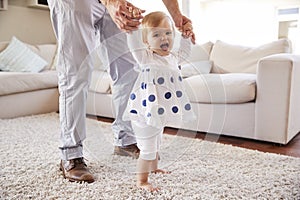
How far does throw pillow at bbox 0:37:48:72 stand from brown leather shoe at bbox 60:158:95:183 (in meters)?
1.74

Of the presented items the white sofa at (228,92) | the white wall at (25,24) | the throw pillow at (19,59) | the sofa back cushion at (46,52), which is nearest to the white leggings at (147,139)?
the white sofa at (228,92)

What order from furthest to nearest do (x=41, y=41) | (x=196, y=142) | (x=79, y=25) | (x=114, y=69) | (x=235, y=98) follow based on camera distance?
(x=41, y=41) → (x=235, y=98) → (x=196, y=142) → (x=114, y=69) → (x=79, y=25)

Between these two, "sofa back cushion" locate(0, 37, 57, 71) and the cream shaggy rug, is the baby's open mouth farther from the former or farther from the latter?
"sofa back cushion" locate(0, 37, 57, 71)

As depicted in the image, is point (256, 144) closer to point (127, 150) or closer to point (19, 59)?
point (127, 150)

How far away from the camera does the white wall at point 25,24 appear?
302 centimetres

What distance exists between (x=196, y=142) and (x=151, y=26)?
0.70 m

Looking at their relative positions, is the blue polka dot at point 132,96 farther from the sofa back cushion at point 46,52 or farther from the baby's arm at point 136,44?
the sofa back cushion at point 46,52

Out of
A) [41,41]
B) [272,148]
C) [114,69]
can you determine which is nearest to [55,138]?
[114,69]

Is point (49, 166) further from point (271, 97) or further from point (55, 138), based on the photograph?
point (271, 97)

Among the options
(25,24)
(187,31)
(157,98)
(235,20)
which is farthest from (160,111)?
(235,20)

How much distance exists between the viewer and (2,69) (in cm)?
255

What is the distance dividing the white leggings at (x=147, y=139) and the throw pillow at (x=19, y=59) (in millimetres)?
1940

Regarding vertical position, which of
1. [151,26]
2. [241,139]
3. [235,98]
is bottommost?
[241,139]

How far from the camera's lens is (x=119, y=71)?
118 centimetres
